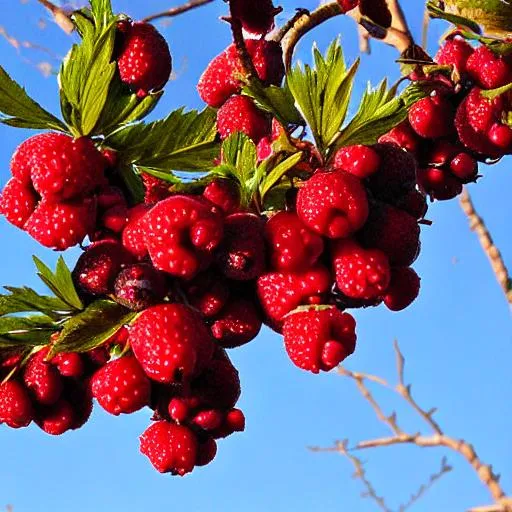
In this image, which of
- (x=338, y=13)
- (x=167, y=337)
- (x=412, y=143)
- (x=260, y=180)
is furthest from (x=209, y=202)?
(x=338, y=13)

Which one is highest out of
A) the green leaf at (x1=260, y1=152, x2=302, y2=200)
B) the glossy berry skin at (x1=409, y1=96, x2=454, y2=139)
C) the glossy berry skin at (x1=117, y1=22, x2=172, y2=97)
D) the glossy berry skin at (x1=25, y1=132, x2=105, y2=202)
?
the glossy berry skin at (x1=117, y1=22, x2=172, y2=97)

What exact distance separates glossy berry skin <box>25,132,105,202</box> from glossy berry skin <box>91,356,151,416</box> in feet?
0.60

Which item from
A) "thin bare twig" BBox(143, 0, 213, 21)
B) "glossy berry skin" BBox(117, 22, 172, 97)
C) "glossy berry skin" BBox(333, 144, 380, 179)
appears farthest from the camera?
"thin bare twig" BBox(143, 0, 213, 21)

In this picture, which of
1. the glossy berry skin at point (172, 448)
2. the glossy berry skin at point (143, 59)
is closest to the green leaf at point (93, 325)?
the glossy berry skin at point (172, 448)

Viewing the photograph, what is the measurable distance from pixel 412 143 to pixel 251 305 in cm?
42

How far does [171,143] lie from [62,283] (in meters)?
0.25

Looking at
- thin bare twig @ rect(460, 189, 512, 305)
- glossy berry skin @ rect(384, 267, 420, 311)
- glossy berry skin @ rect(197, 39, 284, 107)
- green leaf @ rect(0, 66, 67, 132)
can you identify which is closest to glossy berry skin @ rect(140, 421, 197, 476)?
glossy berry skin @ rect(384, 267, 420, 311)

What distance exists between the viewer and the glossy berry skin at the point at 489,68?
3.66 feet

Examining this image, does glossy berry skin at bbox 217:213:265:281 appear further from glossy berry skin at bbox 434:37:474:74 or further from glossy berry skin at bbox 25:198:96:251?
glossy berry skin at bbox 434:37:474:74

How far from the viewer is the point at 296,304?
84 centimetres

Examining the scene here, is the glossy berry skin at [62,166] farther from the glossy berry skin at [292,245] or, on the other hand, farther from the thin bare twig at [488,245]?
Result: the thin bare twig at [488,245]

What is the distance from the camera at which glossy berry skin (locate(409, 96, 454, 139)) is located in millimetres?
1126

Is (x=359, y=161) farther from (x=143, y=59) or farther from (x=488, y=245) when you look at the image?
(x=488, y=245)

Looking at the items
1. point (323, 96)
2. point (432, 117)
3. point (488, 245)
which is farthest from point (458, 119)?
point (488, 245)
